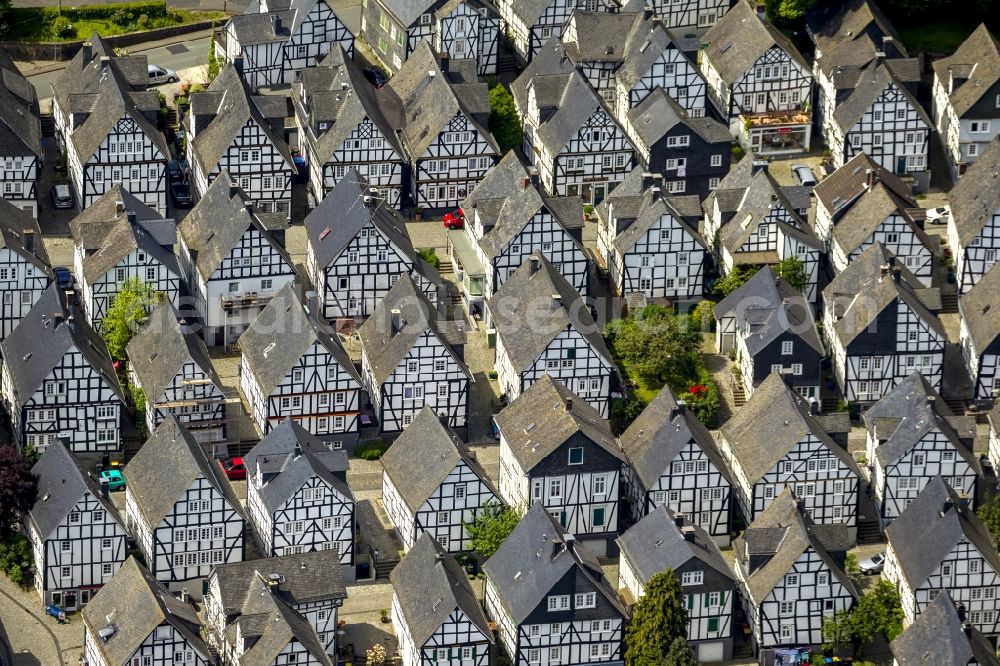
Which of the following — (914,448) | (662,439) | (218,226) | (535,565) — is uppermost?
(218,226)

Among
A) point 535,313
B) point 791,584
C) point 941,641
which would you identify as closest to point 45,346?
point 535,313

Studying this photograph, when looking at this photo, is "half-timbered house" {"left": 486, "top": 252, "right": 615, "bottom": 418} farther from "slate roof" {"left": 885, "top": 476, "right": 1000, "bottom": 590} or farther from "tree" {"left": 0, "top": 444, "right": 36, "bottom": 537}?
"tree" {"left": 0, "top": 444, "right": 36, "bottom": 537}

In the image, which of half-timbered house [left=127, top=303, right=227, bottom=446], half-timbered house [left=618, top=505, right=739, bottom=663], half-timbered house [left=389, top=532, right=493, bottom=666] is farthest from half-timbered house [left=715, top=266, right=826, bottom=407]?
half-timbered house [left=127, top=303, right=227, bottom=446]

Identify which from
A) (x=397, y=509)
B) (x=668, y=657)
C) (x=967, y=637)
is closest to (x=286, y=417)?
(x=397, y=509)

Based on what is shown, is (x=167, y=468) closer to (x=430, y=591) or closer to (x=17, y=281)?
(x=430, y=591)

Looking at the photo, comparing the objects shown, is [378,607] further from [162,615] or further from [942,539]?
[942,539]
